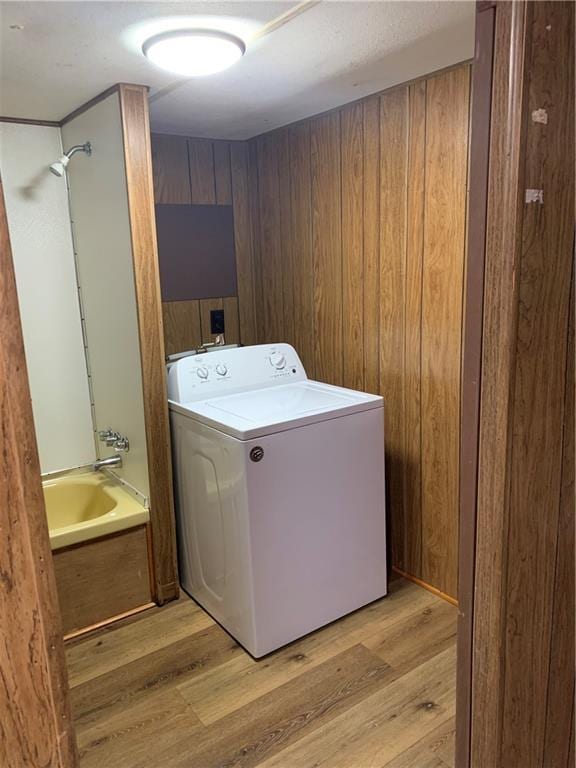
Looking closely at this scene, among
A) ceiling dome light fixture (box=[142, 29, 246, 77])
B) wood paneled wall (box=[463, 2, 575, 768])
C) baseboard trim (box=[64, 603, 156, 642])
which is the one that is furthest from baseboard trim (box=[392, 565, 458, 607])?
ceiling dome light fixture (box=[142, 29, 246, 77])

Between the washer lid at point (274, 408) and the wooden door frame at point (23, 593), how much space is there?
3.85ft

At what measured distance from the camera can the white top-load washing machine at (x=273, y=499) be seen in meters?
2.15

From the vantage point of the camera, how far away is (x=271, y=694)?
6.64 feet

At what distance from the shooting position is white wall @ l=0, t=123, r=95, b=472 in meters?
2.56

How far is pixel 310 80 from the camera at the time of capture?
214 centimetres

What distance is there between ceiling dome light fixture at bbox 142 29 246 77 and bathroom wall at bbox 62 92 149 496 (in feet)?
1.55

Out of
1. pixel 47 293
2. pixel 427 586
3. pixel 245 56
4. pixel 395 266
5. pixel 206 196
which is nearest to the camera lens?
pixel 245 56

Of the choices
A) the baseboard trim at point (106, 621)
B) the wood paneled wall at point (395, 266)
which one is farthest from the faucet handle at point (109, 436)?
the wood paneled wall at point (395, 266)

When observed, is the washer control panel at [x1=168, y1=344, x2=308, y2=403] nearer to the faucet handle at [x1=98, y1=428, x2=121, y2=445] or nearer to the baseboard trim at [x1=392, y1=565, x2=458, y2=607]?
the faucet handle at [x1=98, y1=428, x2=121, y2=445]

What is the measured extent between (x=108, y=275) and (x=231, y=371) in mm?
677

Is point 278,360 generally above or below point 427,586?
above

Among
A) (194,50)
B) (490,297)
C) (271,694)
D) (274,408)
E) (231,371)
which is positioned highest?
(194,50)

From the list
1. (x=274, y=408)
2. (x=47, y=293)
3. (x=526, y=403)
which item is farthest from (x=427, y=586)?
(x=47, y=293)

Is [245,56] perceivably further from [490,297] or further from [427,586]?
[427,586]
